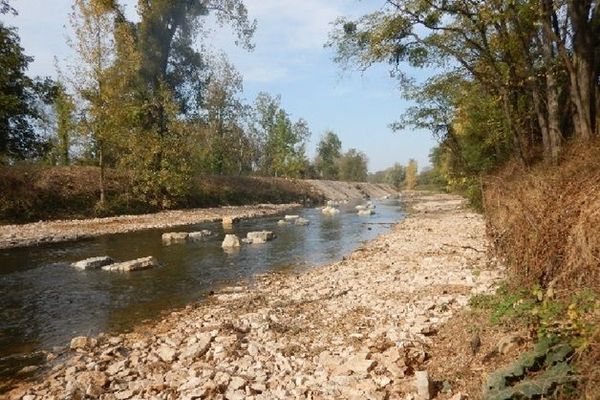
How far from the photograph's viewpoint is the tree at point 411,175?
117312mm

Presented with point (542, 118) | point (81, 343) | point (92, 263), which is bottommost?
point (81, 343)

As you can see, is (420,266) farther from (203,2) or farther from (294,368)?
(203,2)

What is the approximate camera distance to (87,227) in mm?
23484

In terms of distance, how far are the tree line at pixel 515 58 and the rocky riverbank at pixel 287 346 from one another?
13.5ft

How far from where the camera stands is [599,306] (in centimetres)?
374

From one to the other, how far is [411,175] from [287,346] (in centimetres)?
11726

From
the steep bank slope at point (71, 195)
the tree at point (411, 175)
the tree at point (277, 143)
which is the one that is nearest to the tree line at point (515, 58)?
the steep bank slope at point (71, 195)

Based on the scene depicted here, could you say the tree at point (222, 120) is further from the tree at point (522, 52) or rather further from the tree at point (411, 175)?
the tree at point (411, 175)

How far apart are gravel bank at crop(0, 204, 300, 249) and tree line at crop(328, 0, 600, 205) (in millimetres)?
15982

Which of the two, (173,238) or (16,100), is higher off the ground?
(16,100)

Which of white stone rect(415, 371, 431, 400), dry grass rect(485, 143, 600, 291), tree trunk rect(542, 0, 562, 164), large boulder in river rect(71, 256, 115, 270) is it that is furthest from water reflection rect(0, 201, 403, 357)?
tree trunk rect(542, 0, 562, 164)

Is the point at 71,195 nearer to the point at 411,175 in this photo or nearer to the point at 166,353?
the point at 166,353

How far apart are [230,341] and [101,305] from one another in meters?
4.85

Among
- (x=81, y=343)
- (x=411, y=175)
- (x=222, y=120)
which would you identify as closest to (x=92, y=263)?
(x=81, y=343)
